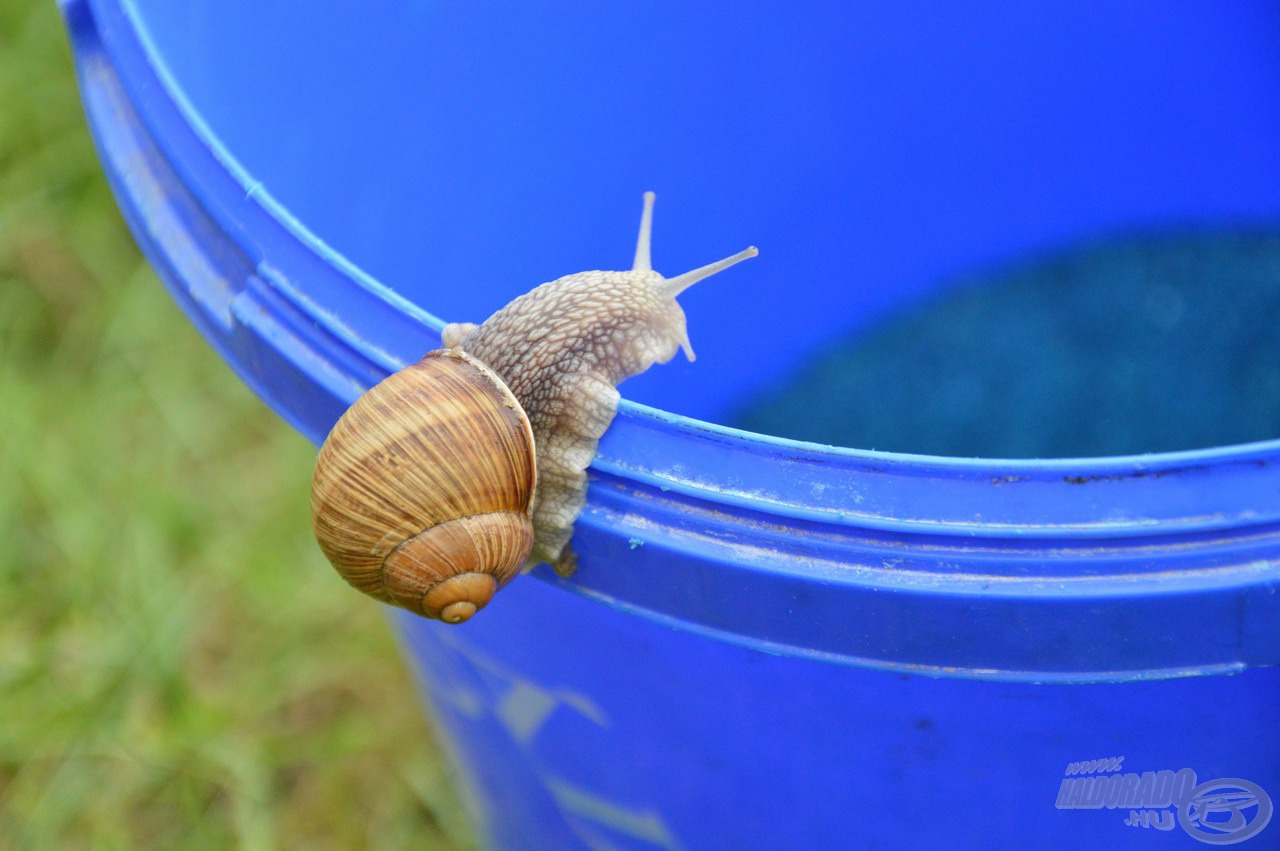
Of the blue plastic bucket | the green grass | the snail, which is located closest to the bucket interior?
the blue plastic bucket

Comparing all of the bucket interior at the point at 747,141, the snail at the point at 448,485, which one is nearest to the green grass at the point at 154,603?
the bucket interior at the point at 747,141

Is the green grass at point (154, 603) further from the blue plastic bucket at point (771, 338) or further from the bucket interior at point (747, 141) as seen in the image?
the bucket interior at point (747, 141)

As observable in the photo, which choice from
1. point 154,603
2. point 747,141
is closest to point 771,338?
point 747,141

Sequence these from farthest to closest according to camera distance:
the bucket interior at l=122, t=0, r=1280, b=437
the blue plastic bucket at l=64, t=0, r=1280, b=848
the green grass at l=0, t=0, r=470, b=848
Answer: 1. the green grass at l=0, t=0, r=470, b=848
2. the bucket interior at l=122, t=0, r=1280, b=437
3. the blue plastic bucket at l=64, t=0, r=1280, b=848

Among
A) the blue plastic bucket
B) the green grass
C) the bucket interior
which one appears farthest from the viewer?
the green grass

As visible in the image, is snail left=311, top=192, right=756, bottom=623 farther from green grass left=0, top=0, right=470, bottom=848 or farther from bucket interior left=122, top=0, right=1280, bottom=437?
green grass left=0, top=0, right=470, bottom=848

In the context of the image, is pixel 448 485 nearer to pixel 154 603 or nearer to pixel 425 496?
pixel 425 496

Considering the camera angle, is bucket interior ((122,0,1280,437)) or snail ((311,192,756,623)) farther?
bucket interior ((122,0,1280,437))

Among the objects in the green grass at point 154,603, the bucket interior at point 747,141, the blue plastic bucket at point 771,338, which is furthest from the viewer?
the green grass at point 154,603
